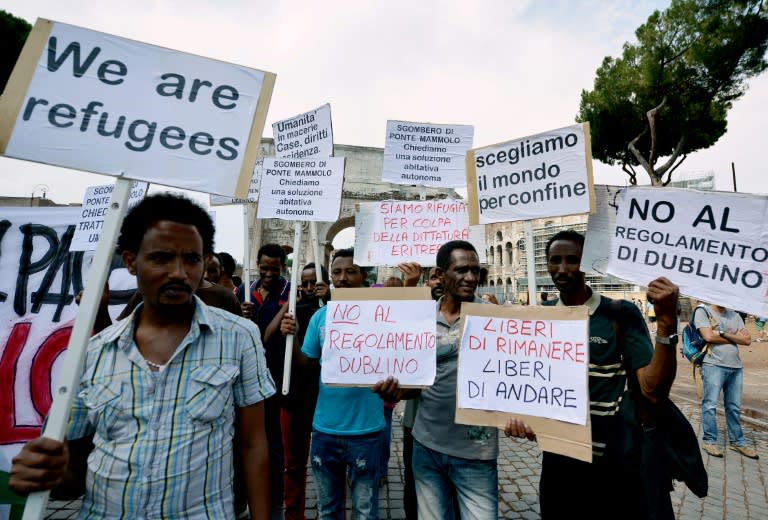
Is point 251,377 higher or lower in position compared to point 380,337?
lower

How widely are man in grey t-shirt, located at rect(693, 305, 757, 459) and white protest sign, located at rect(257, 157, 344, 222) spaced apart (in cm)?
496

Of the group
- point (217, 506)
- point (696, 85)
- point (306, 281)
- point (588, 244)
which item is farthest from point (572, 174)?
point (696, 85)

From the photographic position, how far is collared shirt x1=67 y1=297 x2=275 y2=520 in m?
1.33

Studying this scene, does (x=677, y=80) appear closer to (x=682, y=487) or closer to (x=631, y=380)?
(x=682, y=487)

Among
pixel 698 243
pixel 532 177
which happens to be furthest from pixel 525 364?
pixel 532 177

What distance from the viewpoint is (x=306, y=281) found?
501 cm

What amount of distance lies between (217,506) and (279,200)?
2.66 metres

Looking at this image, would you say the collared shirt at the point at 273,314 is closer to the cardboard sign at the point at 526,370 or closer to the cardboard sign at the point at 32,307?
the cardboard sign at the point at 32,307

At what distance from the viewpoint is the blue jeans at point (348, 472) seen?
2480 millimetres

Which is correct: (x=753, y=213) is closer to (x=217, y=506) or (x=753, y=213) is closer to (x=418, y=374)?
(x=418, y=374)

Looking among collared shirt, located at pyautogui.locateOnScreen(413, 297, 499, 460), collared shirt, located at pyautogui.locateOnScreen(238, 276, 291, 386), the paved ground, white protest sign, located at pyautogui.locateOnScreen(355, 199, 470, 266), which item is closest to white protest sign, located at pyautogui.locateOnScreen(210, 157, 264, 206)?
collared shirt, located at pyautogui.locateOnScreen(238, 276, 291, 386)

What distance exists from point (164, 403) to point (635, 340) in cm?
221

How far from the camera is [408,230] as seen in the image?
11.5 feet

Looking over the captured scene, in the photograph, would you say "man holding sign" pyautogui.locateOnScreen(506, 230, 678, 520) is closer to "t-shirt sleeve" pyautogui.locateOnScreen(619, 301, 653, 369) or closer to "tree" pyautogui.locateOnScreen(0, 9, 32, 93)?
"t-shirt sleeve" pyautogui.locateOnScreen(619, 301, 653, 369)
